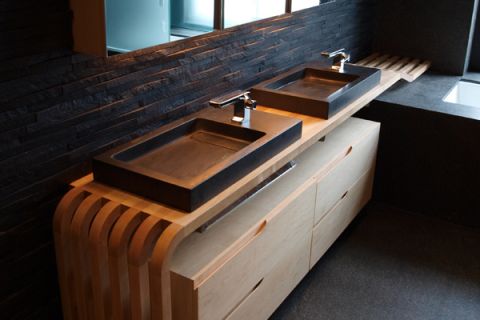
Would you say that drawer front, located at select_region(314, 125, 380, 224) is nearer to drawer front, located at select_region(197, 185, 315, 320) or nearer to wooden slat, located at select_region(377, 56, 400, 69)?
drawer front, located at select_region(197, 185, 315, 320)

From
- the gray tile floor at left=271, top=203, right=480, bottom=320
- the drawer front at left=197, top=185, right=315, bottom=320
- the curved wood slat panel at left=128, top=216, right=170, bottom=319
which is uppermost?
the curved wood slat panel at left=128, top=216, right=170, bottom=319

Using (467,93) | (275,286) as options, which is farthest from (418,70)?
(275,286)

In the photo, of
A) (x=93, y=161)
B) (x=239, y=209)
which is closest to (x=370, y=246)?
(x=239, y=209)

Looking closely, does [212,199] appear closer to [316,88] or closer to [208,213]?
[208,213]

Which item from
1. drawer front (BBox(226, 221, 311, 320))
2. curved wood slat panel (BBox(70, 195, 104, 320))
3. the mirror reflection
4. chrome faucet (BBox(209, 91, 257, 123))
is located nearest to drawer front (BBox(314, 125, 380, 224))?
drawer front (BBox(226, 221, 311, 320))

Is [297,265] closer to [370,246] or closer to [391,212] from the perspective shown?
[370,246]

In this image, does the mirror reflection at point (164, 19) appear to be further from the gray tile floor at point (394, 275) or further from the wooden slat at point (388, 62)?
the wooden slat at point (388, 62)

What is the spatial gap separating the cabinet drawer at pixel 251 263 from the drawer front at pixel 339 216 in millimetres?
102

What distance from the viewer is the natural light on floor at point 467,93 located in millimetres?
3395

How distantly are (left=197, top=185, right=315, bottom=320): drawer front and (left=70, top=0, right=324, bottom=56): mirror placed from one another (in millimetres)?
656

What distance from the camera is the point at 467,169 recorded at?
2.91 m

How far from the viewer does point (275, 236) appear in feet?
6.44

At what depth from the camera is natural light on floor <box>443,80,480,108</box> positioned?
3395 millimetres

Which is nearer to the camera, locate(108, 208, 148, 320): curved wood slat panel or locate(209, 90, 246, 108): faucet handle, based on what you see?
locate(108, 208, 148, 320): curved wood slat panel
